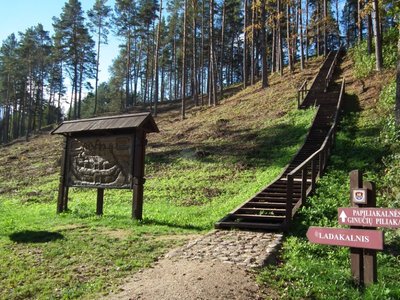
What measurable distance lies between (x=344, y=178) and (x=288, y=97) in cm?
1478

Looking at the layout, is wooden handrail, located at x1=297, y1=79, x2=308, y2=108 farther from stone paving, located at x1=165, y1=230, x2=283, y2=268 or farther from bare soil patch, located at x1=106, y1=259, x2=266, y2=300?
bare soil patch, located at x1=106, y1=259, x2=266, y2=300

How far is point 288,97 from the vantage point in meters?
26.5

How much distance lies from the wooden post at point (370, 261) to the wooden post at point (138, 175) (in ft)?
22.5

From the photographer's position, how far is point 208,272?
6109 mm

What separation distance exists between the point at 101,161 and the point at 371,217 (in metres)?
8.97

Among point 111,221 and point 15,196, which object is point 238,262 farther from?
point 15,196

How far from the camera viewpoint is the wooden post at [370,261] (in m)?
5.50

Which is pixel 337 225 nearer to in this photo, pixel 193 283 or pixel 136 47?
pixel 193 283

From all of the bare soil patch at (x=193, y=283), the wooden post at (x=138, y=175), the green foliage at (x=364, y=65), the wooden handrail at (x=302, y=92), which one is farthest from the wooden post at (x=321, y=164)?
the green foliage at (x=364, y=65)

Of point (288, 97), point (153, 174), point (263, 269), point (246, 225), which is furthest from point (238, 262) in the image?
point (288, 97)

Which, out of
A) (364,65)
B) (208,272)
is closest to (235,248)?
(208,272)

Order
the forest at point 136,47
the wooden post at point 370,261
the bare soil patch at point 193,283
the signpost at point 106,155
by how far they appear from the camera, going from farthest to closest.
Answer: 1. the forest at point 136,47
2. the signpost at point 106,155
3. the wooden post at point 370,261
4. the bare soil patch at point 193,283

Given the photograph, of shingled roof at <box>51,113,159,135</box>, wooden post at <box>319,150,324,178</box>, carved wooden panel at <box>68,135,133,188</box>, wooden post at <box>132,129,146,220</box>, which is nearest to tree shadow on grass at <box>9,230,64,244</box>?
wooden post at <box>132,129,146,220</box>

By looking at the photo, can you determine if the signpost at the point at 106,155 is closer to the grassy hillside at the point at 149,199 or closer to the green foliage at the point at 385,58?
the grassy hillside at the point at 149,199
